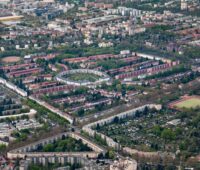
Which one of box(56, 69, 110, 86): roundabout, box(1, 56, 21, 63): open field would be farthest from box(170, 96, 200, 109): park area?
box(1, 56, 21, 63): open field

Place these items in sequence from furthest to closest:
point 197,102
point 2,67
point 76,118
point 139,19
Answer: point 139,19 < point 2,67 < point 197,102 < point 76,118

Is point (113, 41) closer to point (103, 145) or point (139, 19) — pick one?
point (139, 19)

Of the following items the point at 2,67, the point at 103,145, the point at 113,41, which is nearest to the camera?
the point at 103,145

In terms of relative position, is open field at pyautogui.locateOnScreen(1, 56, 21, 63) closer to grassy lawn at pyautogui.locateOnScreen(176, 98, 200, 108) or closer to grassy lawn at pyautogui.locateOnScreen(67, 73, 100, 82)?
grassy lawn at pyautogui.locateOnScreen(67, 73, 100, 82)

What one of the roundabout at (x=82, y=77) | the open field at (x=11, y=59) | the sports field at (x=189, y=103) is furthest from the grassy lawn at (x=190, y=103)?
the open field at (x=11, y=59)

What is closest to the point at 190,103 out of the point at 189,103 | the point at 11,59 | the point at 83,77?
the point at 189,103

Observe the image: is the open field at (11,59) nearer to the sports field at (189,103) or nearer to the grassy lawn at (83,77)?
the grassy lawn at (83,77)

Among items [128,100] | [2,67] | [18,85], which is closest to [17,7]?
[2,67]
